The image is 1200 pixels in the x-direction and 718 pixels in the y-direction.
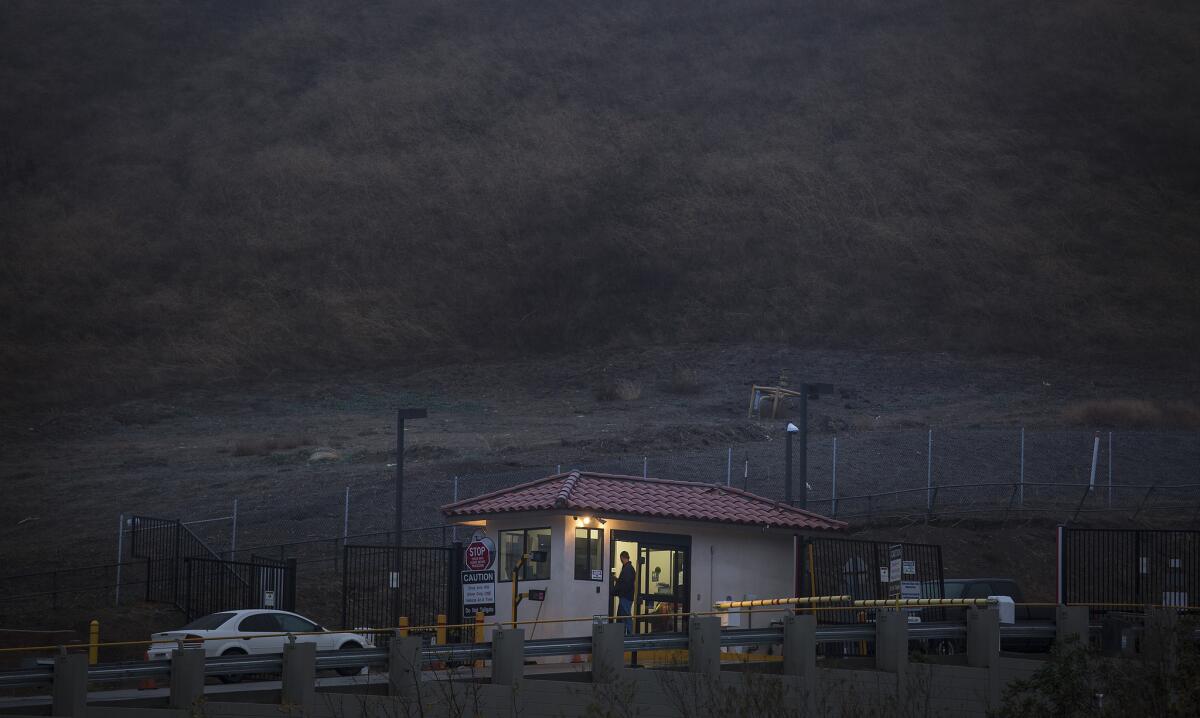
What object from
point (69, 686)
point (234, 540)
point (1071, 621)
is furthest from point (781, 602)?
point (234, 540)

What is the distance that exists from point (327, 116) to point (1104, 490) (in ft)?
246

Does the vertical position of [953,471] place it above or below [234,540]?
above

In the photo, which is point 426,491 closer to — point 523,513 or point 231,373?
point 523,513

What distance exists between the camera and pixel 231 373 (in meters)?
75.4

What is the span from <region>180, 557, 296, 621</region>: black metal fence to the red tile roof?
14.4ft

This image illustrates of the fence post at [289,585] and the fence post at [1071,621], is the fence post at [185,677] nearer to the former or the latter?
the fence post at [289,585]

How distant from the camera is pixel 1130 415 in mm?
55031

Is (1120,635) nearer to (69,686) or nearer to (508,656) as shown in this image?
(508,656)

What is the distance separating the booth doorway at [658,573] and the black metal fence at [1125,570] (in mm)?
6127

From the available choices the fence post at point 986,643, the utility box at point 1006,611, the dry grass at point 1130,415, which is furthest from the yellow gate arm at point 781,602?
the dry grass at point 1130,415

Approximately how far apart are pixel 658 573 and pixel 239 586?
11.2 m

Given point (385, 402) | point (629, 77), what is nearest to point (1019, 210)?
point (629, 77)

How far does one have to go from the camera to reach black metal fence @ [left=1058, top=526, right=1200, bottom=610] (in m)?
25.5

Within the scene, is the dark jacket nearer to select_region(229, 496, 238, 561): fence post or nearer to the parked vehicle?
the parked vehicle
